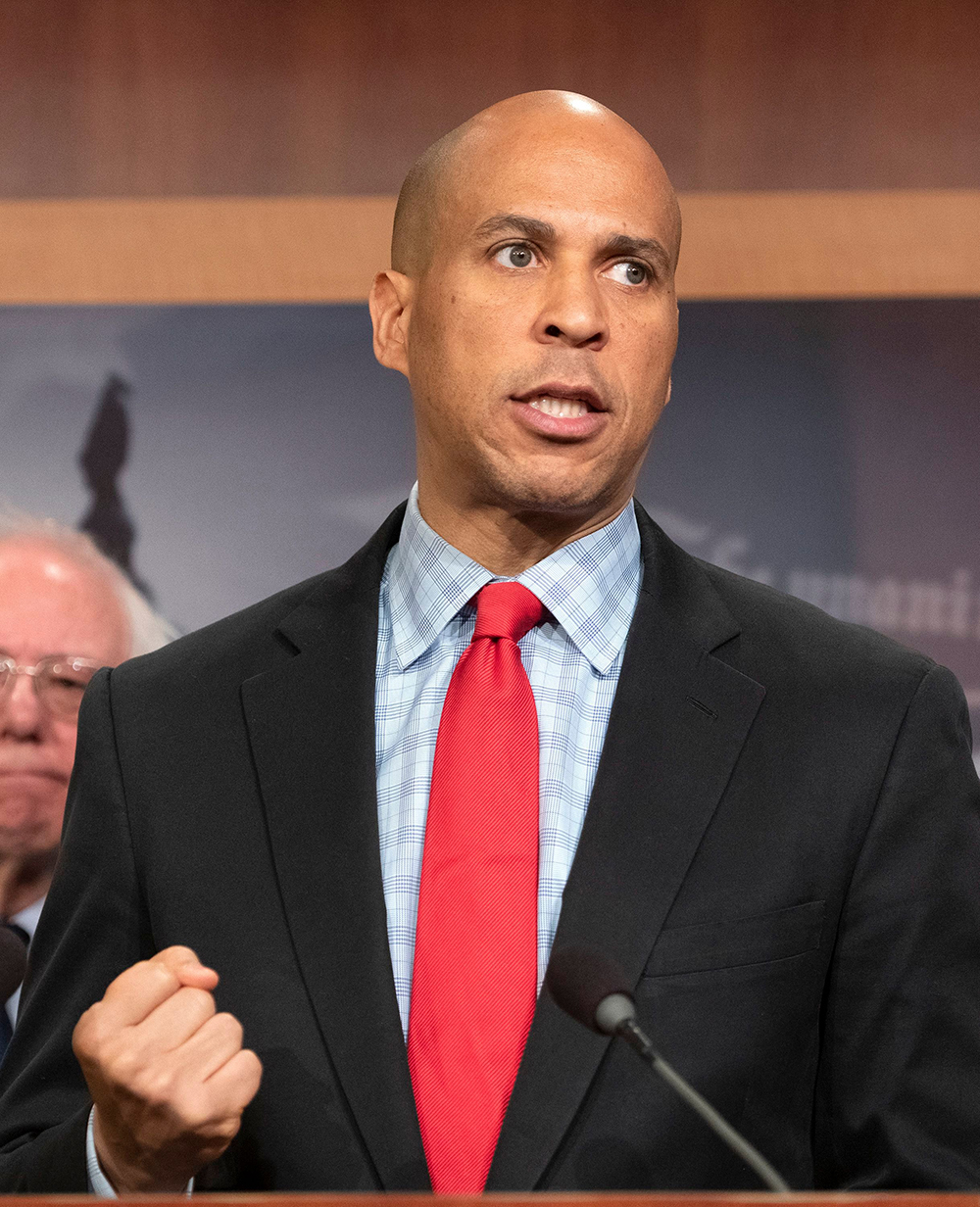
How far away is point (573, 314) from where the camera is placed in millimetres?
1427

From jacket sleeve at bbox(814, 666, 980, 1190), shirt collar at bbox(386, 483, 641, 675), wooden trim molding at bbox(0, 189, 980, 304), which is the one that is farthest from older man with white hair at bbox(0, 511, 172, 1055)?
jacket sleeve at bbox(814, 666, 980, 1190)

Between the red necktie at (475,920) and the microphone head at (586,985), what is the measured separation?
9.7 inches

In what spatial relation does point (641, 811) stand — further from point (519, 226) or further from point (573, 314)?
point (519, 226)

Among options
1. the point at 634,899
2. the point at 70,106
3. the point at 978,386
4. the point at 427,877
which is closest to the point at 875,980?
the point at 634,899

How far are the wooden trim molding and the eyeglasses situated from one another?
1.79 feet

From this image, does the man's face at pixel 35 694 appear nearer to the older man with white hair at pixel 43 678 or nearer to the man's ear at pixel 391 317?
the older man with white hair at pixel 43 678

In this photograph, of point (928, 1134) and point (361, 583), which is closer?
point (928, 1134)

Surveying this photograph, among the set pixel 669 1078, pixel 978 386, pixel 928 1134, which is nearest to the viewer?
pixel 669 1078

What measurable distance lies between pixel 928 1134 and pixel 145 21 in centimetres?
197

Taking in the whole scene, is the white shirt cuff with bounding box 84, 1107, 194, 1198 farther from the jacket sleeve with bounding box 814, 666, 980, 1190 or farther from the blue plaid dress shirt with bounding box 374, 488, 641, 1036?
the jacket sleeve with bounding box 814, 666, 980, 1190

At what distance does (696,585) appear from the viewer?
1.53 meters

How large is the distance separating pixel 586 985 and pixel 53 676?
1341mm

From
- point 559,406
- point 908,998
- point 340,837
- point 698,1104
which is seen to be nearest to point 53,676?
point 340,837

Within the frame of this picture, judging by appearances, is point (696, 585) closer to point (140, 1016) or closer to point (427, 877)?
point (427, 877)
